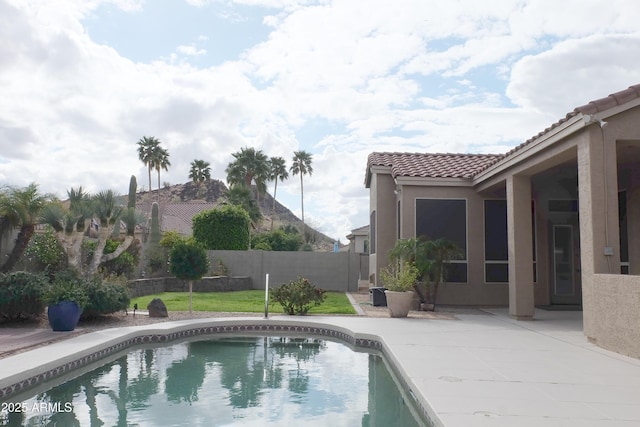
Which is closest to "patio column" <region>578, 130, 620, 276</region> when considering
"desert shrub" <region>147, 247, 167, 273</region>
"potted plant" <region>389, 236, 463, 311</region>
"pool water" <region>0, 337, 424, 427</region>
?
"pool water" <region>0, 337, 424, 427</region>

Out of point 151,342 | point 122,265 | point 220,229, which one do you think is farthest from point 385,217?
point 220,229

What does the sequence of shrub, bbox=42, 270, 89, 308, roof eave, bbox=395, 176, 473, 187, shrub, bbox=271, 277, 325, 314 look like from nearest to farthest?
shrub, bbox=42, 270, 89, 308
shrub, bbox=271, 277, 325, 314
roof eave, bbox=395, 176, 473, 187

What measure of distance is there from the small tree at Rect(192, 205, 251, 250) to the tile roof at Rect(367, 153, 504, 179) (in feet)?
33.6

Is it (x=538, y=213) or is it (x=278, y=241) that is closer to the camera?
(x=538, y=213)

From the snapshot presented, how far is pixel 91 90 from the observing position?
14.1 metres

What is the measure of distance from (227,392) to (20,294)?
6.40m

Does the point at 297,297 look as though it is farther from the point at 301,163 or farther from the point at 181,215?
the point at 301,163

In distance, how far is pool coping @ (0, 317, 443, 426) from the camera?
6.33 meters

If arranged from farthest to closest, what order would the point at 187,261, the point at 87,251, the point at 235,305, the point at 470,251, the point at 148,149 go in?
1. the point at 148,149
2. the point at 87,251
3. the point at 235,305
4. the point at 470,251
5. the point at 187,261

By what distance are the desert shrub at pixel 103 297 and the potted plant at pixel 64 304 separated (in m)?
0.53

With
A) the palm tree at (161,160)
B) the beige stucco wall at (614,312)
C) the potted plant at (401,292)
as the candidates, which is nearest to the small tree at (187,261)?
the potted plant at (401,292)

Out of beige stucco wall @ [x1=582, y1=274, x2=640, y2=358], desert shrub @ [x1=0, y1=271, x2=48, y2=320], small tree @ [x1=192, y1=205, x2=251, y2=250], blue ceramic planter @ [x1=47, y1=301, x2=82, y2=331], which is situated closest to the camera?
Result: beige stucco wall @ [x1=582, y1=274, x2=640, y2=358]

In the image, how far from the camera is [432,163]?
17.2 meters

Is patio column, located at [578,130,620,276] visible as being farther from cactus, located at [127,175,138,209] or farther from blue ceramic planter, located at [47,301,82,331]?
cactus, located at [127,175,138,209]
